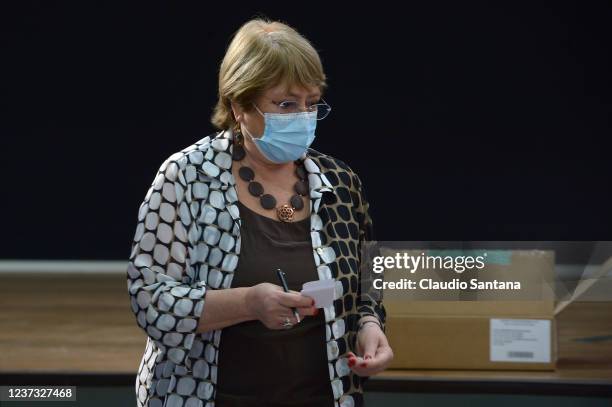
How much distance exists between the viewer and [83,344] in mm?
4664

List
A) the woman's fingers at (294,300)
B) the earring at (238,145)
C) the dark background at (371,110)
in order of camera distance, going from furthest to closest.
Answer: the dark background at (371,110) < the earring at (238,145) < the woman's fingers at (294,300)

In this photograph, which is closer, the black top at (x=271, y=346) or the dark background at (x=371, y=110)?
the black top at (x=271, y=346)

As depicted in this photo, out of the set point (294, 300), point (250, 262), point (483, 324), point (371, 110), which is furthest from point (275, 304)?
point (371, 110)

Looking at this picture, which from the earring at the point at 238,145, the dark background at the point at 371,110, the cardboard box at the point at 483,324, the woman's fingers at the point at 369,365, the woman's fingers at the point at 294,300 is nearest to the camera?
the woman's fingers at the point at 294,300

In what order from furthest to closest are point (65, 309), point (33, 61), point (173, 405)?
point (33, 61), point (65, 309), point (173, 405)

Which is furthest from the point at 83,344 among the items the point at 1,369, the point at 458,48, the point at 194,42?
the point at 458,48

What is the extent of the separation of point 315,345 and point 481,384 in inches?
73.0

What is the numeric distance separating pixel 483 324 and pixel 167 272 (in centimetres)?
200

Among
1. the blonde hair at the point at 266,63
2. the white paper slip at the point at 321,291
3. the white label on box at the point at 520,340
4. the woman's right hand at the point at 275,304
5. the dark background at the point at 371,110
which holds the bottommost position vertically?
the woman's right hand at the point at 275,304

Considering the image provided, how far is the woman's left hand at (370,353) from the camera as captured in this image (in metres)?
1.75

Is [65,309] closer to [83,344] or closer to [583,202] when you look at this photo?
[83,344]

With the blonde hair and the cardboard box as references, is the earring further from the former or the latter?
the cardboard box

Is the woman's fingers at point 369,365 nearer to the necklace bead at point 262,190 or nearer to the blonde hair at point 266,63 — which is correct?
the necklace bead at point 262,190

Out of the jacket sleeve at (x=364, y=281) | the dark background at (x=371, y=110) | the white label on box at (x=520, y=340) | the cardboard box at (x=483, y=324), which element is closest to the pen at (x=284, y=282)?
the jacket sleeve at (x=364, y=281)
